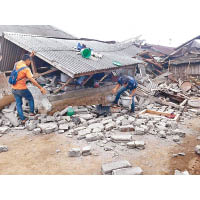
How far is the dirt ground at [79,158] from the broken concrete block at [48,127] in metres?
0.23

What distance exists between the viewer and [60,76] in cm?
772

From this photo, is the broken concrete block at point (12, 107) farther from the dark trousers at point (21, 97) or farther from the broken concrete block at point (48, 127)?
the broken concrete block at point (48, 127)

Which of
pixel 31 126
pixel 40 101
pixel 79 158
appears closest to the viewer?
pixel 79 158

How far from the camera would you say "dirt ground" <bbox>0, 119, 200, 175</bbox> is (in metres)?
3.52

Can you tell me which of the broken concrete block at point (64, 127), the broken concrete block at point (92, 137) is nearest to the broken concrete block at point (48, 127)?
the broken concrete block at point (64, 127)

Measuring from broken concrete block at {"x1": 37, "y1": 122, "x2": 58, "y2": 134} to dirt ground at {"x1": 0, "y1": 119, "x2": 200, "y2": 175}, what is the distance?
0.74 feet

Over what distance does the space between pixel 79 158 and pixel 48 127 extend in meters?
2.01

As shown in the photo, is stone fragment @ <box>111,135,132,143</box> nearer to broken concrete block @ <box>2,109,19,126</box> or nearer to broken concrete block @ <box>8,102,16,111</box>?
broken concrete block @ <box>2,109,19,126</box>

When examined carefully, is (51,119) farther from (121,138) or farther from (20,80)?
(121,138)

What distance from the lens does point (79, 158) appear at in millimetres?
3963

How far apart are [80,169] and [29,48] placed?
4978 millimetres

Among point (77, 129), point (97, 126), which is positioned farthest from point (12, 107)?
point (97, 126)

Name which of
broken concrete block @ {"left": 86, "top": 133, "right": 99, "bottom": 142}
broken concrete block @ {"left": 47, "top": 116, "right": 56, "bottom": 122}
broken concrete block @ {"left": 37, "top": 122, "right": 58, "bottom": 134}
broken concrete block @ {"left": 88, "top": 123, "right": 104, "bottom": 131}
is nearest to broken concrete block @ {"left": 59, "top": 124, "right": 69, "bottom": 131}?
broken concrete block @ {"left": 37, "top": 122, "right": 58, "bottom": 134}
